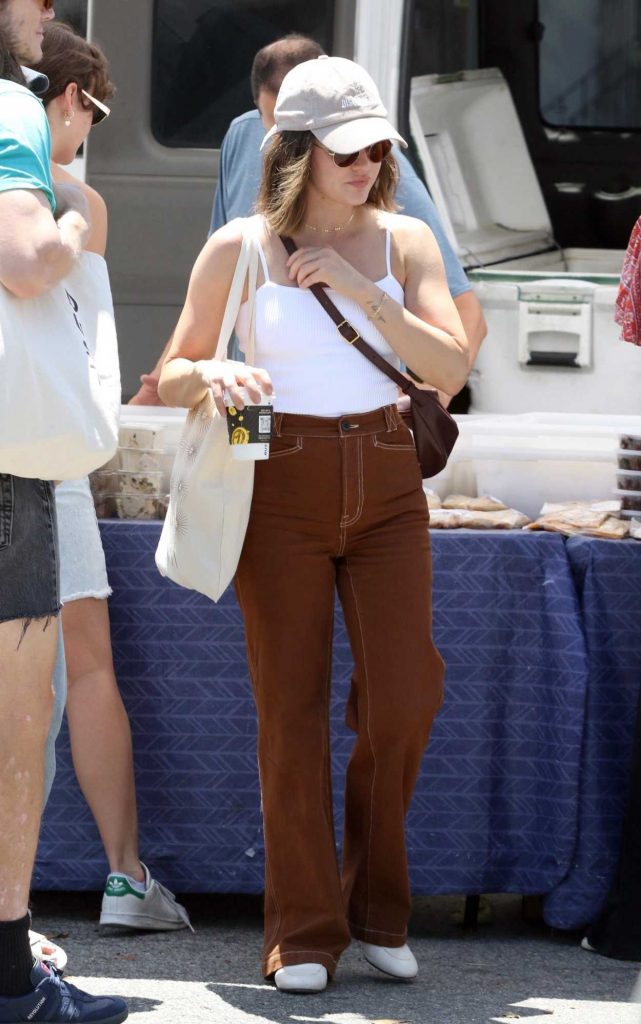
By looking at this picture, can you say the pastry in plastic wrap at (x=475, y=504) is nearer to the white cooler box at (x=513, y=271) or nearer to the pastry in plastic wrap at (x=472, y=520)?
the pastry in plastic wrap at (x=472, y=520)

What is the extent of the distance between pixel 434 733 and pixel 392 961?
0.58 meters

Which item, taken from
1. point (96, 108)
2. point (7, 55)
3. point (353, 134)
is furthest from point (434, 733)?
point (7, 55)

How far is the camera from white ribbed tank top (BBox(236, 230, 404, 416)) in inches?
116

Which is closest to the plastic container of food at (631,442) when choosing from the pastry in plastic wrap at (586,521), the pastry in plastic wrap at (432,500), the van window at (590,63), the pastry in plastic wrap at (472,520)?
the pastry in plastic wrap at (586,521)

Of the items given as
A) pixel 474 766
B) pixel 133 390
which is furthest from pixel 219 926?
pixel 133 390

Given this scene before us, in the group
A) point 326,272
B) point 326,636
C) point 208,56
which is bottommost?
point 326,636

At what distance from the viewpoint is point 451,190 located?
17.8 ft

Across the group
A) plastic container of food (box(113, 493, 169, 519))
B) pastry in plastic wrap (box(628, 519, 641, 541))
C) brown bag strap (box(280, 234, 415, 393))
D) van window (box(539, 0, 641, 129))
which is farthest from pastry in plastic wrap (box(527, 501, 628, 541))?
van window (box(539, 0, 641, 129))

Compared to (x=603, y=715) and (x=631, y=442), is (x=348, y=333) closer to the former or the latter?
(x=631, y=442)

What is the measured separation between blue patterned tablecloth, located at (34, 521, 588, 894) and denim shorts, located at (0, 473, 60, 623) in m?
0.92

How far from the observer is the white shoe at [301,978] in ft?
9.79

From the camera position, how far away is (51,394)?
2488 mm

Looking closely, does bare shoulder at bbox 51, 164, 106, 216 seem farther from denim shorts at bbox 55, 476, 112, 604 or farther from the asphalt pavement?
the asphalt pavement

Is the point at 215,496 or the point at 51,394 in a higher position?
the point at 51,394
